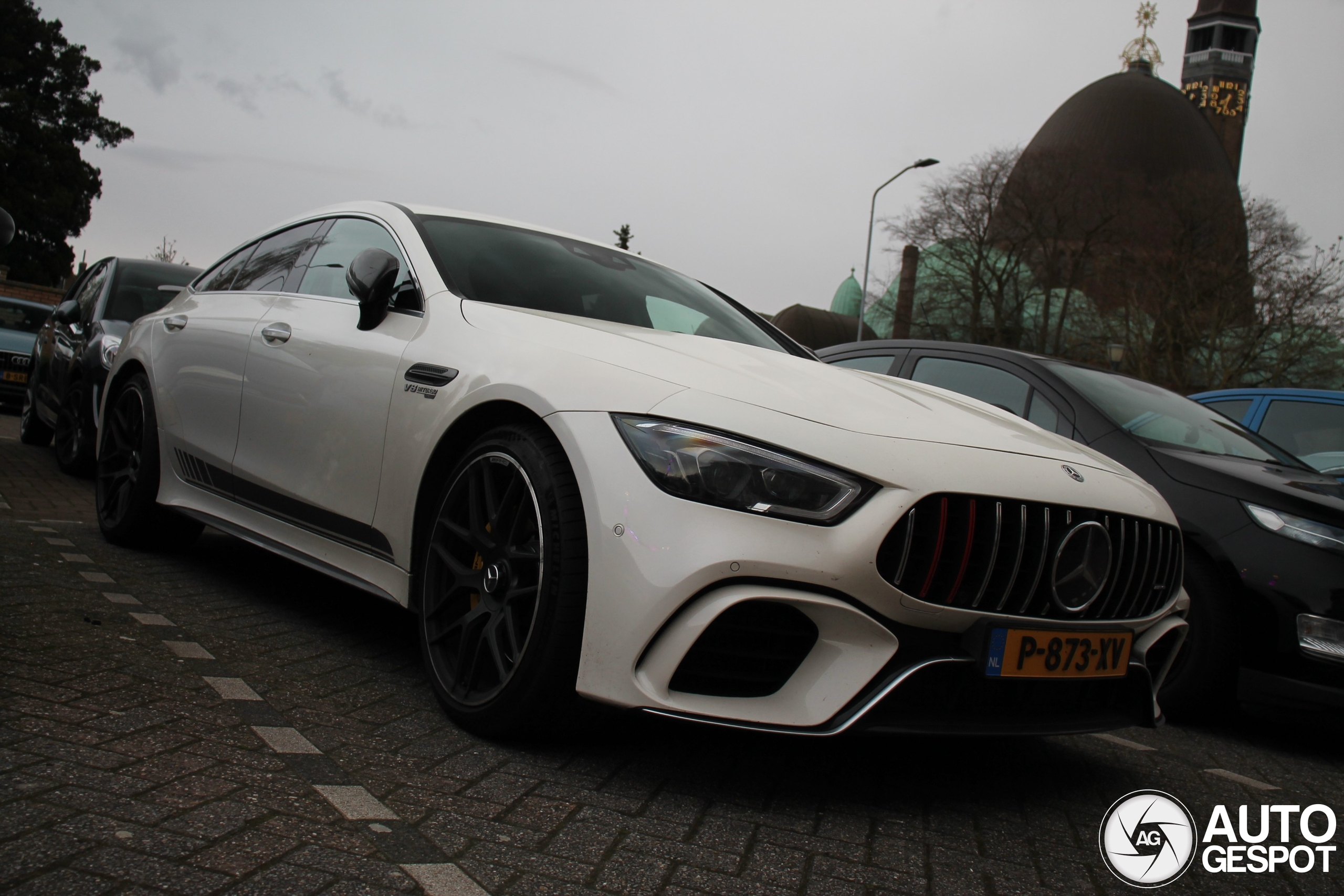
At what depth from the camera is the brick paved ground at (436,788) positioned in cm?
204

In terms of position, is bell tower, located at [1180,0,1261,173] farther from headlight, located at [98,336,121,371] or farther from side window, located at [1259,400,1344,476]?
headlight, located at [98,336,121,371]

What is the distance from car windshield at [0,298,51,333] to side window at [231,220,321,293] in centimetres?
1022

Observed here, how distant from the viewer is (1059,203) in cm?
4794

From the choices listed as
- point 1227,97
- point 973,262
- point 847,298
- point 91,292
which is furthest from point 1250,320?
point 1227,97

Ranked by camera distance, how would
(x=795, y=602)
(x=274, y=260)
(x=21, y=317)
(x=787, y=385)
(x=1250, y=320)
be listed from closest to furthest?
(x=795, y=602), (x=787, y=385), (x=274, y=260), (x=21, y=317), (x=1250, y=320)

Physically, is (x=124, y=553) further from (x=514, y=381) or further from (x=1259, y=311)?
(x=1259, y=311)

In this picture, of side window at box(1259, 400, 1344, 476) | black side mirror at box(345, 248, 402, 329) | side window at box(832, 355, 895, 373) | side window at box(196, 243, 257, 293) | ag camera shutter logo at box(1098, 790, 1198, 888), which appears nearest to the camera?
ag camera shutter logo at box(1098, 790, 1198, 888)

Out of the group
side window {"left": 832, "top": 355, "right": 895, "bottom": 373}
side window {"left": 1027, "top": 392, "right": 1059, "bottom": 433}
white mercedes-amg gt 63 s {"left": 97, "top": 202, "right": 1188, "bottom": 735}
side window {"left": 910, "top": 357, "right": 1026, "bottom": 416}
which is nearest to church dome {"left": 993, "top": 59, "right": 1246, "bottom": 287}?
side window {"left": 832, "top": 355, "right": 895, "bottom": 373}

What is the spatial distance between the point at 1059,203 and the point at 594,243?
4790 centimetres

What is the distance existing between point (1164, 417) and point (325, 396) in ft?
11.8

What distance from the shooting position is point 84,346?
7.93m

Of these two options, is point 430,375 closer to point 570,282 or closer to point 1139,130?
point 570,282

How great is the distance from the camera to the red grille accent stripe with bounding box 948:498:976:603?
2.44 meters

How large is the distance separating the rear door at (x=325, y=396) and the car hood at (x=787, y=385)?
383 millimetres
